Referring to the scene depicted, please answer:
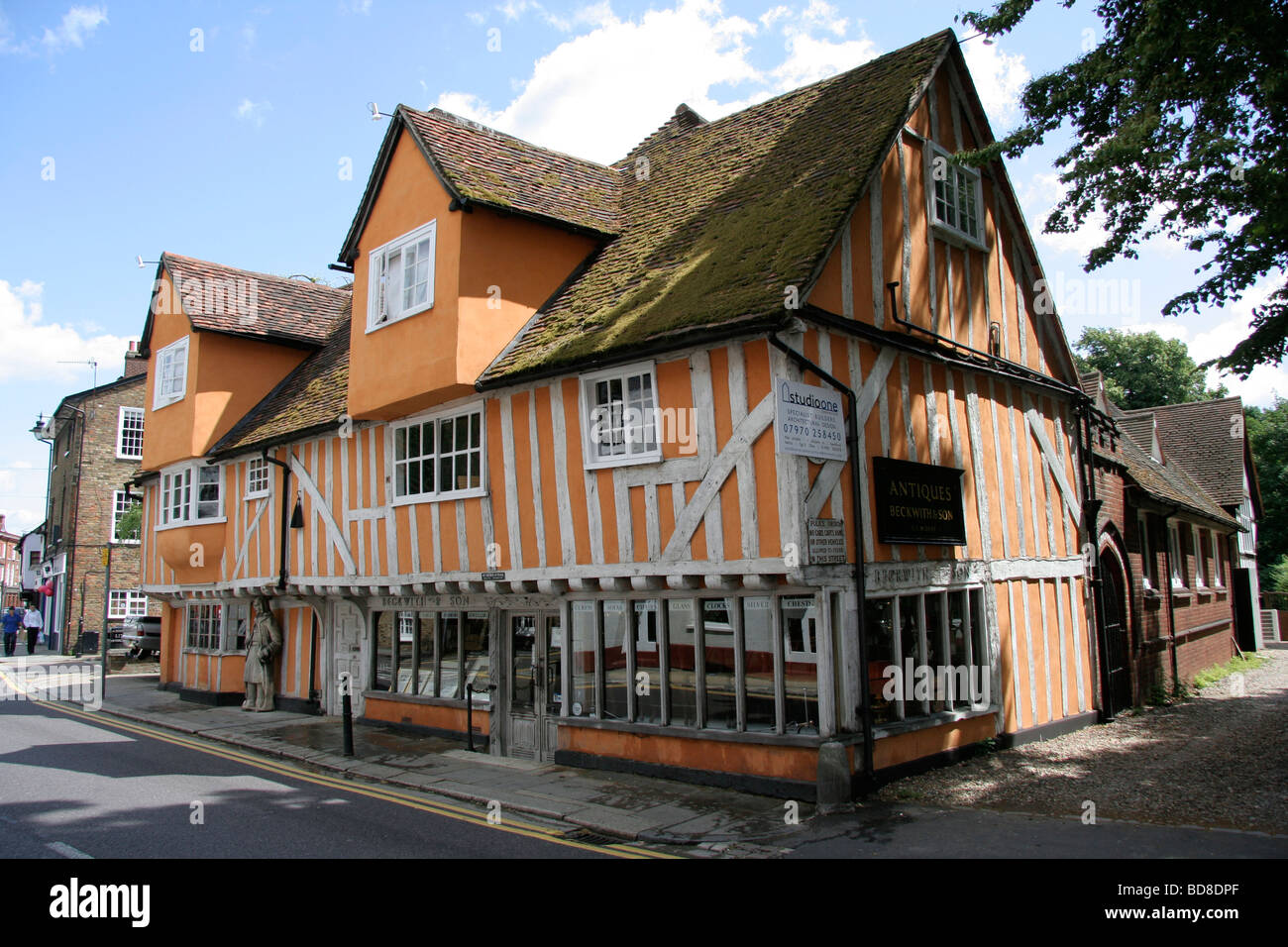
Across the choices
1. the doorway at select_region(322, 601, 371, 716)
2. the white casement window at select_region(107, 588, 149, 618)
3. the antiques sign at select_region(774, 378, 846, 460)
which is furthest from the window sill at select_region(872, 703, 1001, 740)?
the white casement window at select_region(107, 588, 149, 618)

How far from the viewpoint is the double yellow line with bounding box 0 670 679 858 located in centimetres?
808

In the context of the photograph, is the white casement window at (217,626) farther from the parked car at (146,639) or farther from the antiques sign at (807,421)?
the antiques sign at (807,421)

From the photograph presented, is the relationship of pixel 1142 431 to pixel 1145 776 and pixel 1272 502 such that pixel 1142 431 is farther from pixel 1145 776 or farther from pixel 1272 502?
pixel 1272 502

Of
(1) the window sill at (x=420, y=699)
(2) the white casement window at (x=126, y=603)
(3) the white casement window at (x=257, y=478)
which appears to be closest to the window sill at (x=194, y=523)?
(3) the white casement window at (x=257, y=478)

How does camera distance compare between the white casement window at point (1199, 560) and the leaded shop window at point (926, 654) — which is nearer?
the leaded shop window at point (926, 654)

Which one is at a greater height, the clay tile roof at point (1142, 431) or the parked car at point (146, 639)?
the clay tile roof at point (1142, 431)

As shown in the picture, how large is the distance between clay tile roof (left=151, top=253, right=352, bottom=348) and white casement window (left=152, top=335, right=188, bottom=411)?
0.97 metres

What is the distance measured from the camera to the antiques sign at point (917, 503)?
1016 centimetres

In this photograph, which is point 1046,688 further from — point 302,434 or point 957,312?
point 302,434

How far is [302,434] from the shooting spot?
16.2 metres

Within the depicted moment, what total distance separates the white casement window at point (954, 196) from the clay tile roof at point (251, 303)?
1474 centimetres

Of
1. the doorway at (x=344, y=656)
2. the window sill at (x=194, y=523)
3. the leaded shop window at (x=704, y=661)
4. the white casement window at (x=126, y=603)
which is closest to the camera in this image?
the leaded shop window at (x=704, y=661)

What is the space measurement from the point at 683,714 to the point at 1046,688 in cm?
599
